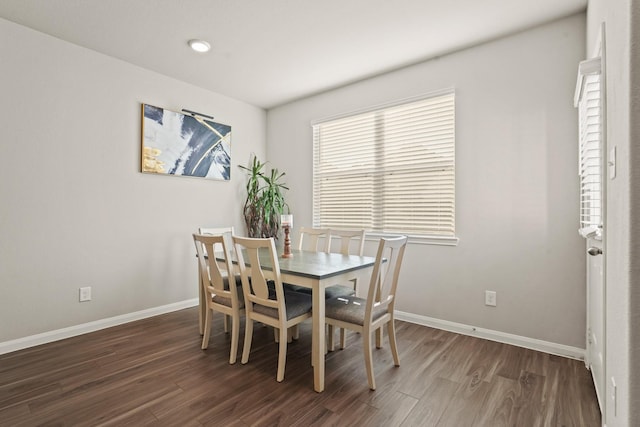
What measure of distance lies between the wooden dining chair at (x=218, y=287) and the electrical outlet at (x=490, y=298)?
2.12m

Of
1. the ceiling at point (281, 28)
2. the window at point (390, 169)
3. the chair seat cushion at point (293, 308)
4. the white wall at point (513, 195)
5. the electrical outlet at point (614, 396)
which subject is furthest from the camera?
the window at point (390, 169)

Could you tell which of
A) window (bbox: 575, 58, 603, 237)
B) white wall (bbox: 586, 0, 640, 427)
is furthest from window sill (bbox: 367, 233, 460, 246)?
white wall (bbox: 586, 0, 640, 427)

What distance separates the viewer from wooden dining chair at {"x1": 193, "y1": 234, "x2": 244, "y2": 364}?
2416mm

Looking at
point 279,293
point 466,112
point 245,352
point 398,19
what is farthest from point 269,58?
point 245,352

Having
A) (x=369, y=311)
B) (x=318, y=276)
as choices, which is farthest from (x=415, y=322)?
(x=318, y=276)

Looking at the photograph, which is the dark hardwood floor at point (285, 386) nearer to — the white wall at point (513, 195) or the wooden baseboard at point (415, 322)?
the wooden baseboard at point (415, 322)

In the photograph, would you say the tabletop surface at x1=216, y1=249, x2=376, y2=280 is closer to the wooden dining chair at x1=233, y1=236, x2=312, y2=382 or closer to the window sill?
the wooden dining chair at x1=233, y1=236, x2=312, y2=382

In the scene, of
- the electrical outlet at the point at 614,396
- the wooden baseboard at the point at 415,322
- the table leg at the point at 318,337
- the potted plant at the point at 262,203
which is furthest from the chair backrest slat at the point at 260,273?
the potted plant at the point at 262,203

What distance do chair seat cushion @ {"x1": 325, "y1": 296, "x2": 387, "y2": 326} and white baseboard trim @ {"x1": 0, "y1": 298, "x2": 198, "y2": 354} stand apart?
7.30ft

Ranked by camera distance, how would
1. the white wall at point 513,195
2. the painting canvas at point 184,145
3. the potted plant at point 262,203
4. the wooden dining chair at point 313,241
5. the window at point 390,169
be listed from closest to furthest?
1. the white wall at point 513,195
2. the wooden dining chair at point 313,241
3. the window at point 390,169
4. the painting canvas at point 184,145
5. the potted plant at point 262,203

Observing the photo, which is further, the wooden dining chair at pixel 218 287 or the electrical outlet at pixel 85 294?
the electrical outlet at pixel 85 294

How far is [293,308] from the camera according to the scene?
89.4 inches

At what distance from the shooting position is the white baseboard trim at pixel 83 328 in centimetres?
266

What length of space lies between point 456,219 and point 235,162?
2886 millimetres
